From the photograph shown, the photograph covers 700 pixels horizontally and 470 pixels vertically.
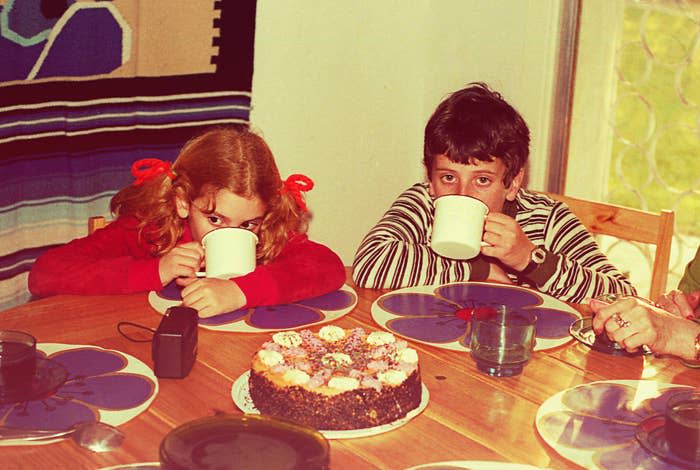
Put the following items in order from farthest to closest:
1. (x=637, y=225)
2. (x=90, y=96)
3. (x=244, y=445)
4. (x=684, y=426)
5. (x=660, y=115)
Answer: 1. (x=660, y=115)
2. (x=90, y=96)
3. (x=637, y=225)
4. (x=684, y=426)
5. (x=244, y=445)

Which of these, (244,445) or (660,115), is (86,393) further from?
(660,115)

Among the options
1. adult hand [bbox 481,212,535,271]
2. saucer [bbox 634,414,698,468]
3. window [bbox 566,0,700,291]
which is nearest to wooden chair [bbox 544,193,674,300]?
adult hand [bbox 481,212,535,271]

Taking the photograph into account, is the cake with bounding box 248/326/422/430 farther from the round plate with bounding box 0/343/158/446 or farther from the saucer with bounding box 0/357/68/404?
the saucer with bounding box 0/357/68/404

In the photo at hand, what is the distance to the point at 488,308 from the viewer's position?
1.66 meters

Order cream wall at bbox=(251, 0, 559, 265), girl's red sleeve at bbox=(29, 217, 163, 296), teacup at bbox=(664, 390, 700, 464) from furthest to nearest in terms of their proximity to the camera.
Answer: cream wall at bbox=(251, 0, 559, 265)
girl's red sleeve at bbox=(29, 217, 163, 296)
teacup at bbox=(664, 390, 700, 464)

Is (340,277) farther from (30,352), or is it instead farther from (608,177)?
(608,177)

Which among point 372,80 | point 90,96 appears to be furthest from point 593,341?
point 372,80

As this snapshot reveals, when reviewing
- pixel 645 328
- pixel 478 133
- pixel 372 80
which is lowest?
pixel 645 328

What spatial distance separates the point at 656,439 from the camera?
1143 mm

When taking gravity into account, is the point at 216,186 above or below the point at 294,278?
above

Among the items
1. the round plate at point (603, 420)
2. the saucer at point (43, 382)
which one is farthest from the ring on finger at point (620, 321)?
the saucer at point (43, 382)

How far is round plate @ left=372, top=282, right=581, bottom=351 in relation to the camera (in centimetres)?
154

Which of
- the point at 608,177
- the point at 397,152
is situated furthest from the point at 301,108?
the point at 608,177

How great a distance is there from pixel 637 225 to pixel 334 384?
4.07 feet
